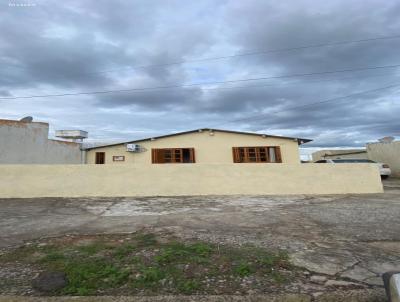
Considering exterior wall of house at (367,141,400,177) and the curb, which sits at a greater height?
exterior wall of house at (367,141,400,177)

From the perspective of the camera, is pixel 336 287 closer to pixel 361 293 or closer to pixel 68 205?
pixel 361 293

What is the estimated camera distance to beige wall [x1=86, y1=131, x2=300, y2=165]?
44.3 feet

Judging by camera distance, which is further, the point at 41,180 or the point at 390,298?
the point at 41,180

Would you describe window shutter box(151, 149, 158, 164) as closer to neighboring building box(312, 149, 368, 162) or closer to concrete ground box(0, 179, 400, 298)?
concrete ground box(0, 179, 400, 298)

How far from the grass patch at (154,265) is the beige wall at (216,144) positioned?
1027 cm

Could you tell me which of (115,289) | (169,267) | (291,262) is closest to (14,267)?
(115,289)

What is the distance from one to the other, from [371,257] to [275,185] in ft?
22.1

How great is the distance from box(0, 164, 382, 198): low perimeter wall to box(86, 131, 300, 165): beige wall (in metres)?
3.90

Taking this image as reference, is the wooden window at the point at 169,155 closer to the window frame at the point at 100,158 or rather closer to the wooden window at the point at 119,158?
the wooden window at the point at 119,158

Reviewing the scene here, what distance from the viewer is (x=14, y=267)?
273 centimetres

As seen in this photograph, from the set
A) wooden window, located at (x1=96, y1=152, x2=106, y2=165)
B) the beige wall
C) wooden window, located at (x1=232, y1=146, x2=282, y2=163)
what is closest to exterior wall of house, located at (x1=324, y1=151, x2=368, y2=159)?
the beige wall

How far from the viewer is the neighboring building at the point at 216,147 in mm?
13516

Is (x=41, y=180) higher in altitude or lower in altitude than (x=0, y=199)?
higher

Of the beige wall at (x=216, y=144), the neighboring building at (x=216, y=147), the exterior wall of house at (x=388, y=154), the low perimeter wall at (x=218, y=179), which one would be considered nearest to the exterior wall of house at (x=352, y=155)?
the exterior wall of house at (x=388, y=154)
